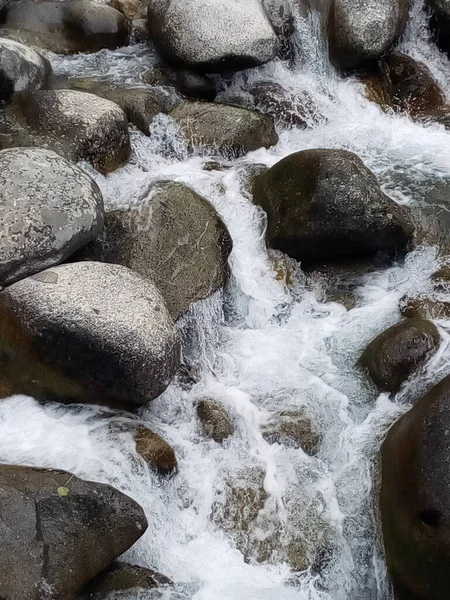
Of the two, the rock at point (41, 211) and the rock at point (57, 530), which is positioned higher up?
the rock at point (41, 211)

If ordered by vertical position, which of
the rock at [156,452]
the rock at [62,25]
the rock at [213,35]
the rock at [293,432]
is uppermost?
the rock at [213,35]

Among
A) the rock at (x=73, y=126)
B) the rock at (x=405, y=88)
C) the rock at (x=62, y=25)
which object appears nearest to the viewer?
the rock at (x=73, y=126)

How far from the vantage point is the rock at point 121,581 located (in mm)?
3420

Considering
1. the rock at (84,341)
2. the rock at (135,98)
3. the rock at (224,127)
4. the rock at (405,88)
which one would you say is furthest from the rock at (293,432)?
the rock at (405,88)

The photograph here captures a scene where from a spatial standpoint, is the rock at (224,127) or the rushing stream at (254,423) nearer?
the rushing stream at (254,423)

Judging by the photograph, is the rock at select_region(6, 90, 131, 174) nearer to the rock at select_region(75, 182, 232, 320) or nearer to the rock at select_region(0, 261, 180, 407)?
the rock at select_region(75, 182, 232, 320)

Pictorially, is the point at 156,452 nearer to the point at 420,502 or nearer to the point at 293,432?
the point at 293,432

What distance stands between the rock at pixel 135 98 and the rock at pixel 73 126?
0.51m

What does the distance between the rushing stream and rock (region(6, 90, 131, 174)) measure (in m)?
0.23

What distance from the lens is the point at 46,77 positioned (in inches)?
275

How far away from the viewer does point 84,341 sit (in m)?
4.05

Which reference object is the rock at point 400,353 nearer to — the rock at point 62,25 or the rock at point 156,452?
the rock at point 156,452

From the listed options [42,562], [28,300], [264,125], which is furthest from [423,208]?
[42,562]

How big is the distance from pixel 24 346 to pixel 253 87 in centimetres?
493
